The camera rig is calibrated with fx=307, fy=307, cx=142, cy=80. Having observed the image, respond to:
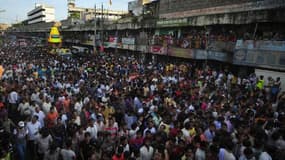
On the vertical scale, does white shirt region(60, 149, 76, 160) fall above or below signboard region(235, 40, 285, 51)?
below

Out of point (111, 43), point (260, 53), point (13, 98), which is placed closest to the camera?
point (13, 98)

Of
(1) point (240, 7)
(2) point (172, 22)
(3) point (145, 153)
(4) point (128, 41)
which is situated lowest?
(3) point (145, 153)

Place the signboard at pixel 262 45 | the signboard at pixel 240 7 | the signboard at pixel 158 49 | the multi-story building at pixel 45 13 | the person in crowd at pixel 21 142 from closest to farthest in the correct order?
the person in crowd at pixel 21 142
the signboard at pixel 262 45
the signboard at pixel 240 7
the signboard at pixel 158 49
the multi-story building at pixel 45 13

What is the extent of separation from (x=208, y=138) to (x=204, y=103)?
3112 mm

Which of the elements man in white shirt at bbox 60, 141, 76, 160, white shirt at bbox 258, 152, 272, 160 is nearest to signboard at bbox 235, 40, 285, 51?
white shirt at bbox 258, 152, 272, 160

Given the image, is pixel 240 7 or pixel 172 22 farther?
pixel 172 22

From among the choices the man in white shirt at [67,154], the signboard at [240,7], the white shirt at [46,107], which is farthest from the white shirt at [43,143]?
the signboard at [240,7]

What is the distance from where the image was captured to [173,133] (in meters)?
7.54

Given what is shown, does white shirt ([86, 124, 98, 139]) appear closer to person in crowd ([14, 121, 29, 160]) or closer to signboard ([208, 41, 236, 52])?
person in crowd ([14, 121, 29, 160])

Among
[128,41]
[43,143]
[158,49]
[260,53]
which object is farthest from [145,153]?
[128,41]

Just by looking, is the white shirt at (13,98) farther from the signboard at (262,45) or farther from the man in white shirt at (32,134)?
the signboard at (262,45)

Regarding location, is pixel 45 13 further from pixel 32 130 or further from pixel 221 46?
pixel 32 130

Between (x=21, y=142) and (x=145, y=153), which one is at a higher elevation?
(x=145, y=153)

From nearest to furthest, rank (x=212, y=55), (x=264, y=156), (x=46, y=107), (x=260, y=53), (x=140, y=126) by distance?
(x=264, y=156) < (x=140, y=126) < (x=46, y=107) < (x=260, y=53) < (x=212, y=55)
